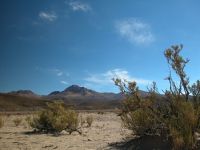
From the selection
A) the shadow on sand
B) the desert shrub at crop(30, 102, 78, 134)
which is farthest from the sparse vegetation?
the desert shrub at crop(30, 102, 78, 134)

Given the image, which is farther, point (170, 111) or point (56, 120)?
point (56, 120)

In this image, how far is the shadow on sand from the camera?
9055 mm

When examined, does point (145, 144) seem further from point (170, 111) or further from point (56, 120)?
point (56, 120)

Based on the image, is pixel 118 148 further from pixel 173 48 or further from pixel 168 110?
pixel 173 48

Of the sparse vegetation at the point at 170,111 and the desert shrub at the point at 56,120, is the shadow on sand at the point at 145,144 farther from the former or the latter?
the desert shrub at the point at 56,120

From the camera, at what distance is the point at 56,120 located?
1573 cm

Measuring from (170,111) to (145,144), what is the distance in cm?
115

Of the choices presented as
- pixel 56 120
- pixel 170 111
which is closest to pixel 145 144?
pixel 170 111

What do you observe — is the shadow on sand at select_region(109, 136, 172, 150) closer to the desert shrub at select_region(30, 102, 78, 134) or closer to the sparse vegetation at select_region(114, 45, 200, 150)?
the sparse vegetation at select_region(114, 45, 200, 150)

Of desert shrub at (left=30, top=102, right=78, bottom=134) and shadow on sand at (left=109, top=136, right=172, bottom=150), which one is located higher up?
desert shrub at (left=30, top=102, right=78, bottom=134)

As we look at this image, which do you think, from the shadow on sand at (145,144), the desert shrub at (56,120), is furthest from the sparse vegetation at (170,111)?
the desert shrub at (56,120)

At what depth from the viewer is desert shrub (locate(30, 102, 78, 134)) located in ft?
50.9

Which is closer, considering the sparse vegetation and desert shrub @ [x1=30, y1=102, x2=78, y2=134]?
the sparse vegetation

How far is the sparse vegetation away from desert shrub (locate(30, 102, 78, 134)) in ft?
17.5
